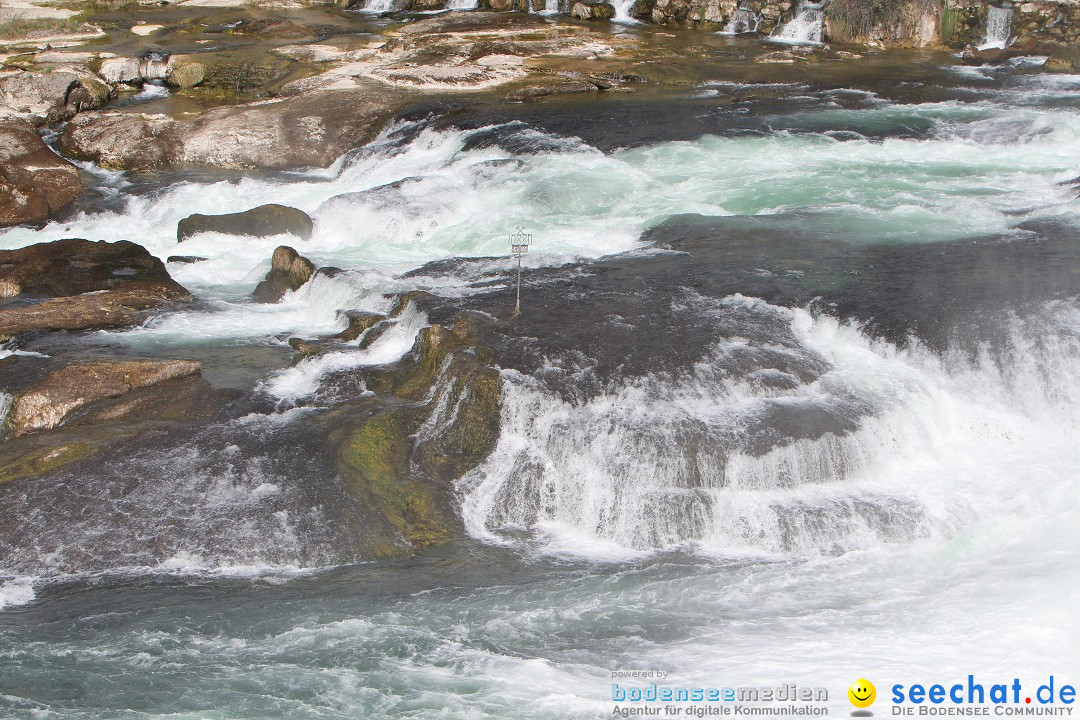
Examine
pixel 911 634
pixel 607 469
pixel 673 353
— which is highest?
pixel 673 353

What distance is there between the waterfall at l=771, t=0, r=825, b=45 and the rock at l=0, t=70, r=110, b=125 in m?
18.0

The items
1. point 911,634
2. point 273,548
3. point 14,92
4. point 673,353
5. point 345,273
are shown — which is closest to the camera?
point 911,634

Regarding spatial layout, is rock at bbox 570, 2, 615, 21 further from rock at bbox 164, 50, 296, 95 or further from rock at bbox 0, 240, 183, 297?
rock at bbox 0, 240, 183, 297

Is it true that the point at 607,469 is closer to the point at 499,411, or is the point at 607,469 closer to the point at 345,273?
the point at 499,411

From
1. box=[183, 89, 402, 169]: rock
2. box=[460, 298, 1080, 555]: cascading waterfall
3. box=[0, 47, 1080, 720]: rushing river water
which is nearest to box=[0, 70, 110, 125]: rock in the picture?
box=[183, 89, 402, 169]: rock

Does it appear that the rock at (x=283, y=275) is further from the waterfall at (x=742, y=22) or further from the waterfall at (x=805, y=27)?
the waterfall at (x=742, y=22)

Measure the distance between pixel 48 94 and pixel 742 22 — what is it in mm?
18721

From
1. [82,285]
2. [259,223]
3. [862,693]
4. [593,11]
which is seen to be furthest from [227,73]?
[862,693]

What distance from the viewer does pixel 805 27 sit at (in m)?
28.6

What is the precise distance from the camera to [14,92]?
23.1 metres

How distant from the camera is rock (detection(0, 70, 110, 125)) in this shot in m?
22.9

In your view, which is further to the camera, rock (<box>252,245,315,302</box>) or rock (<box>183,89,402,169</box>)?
rock (<box>183,89,402,169</box>)

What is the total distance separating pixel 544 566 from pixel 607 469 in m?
1.29

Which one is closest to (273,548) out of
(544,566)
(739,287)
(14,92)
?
(544,566)
